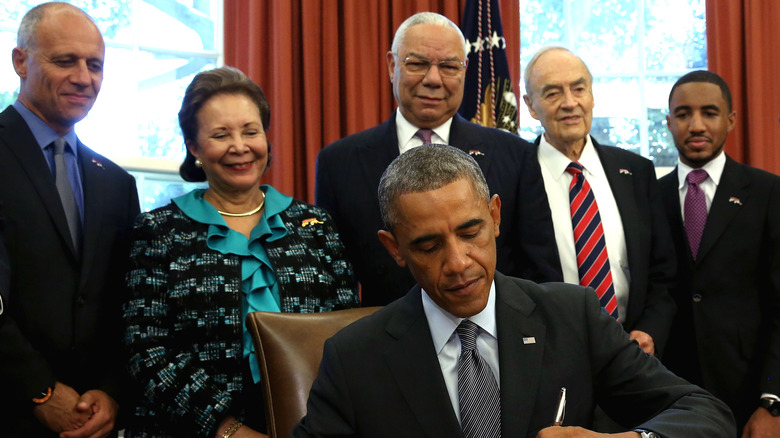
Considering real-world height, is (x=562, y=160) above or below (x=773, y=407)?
above

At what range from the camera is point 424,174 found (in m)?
1.87

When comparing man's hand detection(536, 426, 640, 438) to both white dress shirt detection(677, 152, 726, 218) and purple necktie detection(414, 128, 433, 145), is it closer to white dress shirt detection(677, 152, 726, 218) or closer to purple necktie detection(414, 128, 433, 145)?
purple necktie detection(414, 128, 433, 145)

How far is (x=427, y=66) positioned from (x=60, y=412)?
172 centimetres

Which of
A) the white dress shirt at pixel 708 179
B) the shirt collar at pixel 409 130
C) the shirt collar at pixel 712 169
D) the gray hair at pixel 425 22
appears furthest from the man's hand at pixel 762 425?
the gray hair at pixel 425 22

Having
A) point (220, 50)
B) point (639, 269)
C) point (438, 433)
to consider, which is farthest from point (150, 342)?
point (220, 50)

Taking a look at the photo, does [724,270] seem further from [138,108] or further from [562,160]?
[138,108]

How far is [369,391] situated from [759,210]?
2130mm

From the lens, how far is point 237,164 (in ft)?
8.93

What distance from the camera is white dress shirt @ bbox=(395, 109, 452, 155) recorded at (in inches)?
122

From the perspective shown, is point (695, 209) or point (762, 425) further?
point (695, 209)

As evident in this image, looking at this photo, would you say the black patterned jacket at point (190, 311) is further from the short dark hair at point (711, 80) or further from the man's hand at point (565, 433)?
the short dark hair at point (711, 80)

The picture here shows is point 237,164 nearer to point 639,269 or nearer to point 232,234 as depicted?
point 232,234

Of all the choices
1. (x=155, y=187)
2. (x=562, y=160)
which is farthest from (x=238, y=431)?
(x=155, y=187)

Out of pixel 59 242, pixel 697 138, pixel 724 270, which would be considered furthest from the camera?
pixel 697 138
